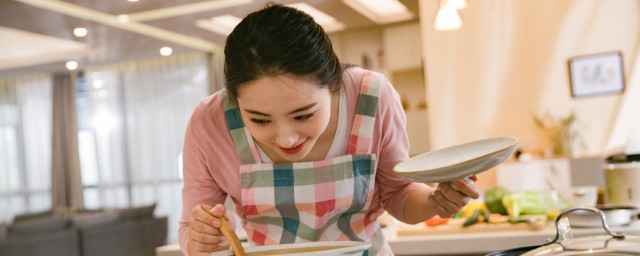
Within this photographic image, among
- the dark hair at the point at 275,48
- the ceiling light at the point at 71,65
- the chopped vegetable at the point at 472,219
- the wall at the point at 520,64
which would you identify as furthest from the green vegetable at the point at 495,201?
the ceiling light at the point at 71,65

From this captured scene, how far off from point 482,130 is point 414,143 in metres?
1.24

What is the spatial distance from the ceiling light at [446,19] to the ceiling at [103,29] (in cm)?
36

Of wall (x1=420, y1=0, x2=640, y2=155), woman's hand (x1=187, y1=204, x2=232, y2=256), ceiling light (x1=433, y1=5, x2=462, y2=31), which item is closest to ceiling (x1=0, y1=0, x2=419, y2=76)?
ceiling light (x1=433, y1=5, x2=462, y2=31)

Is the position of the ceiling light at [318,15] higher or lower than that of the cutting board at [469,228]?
higher

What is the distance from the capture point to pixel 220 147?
0.96 m

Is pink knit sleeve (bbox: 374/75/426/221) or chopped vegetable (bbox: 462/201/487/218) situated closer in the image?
pink knit sleeve (bbox: 374/75/426/221)

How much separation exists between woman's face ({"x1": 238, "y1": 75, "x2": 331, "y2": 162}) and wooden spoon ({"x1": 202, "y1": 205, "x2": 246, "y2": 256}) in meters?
0.13

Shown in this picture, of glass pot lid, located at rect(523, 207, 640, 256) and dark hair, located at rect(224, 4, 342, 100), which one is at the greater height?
dark hair, located at rect(224, 4, 342, 100)

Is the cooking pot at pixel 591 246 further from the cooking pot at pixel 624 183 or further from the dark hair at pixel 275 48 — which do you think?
the cooking pot at pixel 624 183

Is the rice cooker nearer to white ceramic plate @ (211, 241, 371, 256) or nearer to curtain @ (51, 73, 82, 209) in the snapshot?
white ceramic plate @ (211, 241, 371, 256)

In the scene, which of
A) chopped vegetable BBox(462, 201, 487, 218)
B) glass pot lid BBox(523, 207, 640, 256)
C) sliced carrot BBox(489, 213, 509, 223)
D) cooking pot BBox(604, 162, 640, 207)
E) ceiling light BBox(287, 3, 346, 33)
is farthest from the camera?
chopped vegetable BBox(462, 201, 487, 218)

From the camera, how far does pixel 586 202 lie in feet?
5.50

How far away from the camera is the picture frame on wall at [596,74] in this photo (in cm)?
445

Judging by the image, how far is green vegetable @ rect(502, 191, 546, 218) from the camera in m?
1.71
